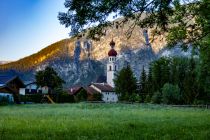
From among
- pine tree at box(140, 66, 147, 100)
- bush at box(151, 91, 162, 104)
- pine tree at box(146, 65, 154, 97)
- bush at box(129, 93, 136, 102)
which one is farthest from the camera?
pine tree at box(140, 66, 147, 100)

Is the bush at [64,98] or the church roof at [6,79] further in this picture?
the bush at [64,98]

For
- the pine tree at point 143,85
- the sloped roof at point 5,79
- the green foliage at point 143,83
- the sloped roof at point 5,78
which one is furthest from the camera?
the green foliage at point 143,83

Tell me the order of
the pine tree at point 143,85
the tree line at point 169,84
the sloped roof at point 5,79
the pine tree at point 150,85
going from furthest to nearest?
the pine tree at point 143,85
the pine tree at point 150,85
the tree line at point 169,84
the sloped roof at point 5,79

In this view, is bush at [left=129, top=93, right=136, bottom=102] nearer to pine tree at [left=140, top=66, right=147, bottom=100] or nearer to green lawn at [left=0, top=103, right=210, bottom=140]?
pine tree at [left=140, top=66, right=147, bottom=100]

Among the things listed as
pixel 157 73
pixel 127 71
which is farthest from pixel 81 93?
pixel 157 73

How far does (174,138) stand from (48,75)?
113m

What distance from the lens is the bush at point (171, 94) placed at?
10000 cm

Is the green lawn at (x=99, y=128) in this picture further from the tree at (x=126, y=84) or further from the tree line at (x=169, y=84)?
the tree at (x=126, y=84)

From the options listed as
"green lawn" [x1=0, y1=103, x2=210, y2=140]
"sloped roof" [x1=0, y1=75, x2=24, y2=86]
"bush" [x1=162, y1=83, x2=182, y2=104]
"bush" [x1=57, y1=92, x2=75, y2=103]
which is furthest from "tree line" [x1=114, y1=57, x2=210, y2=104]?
"green lawn" [x1=0, y1=103, x2=210, y2=140]

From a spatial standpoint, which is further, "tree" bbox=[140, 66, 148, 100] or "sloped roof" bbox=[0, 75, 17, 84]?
"tree" bbox=[140, 66, 148, 100]

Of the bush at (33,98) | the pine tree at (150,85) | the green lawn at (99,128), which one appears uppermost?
the pine tree at (150,85)

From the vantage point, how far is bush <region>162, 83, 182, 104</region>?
3937 inches

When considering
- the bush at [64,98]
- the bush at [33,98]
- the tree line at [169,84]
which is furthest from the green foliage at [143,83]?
the bush at [33,98]

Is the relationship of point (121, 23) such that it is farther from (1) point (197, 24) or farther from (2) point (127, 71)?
(2) point (127, 71)
